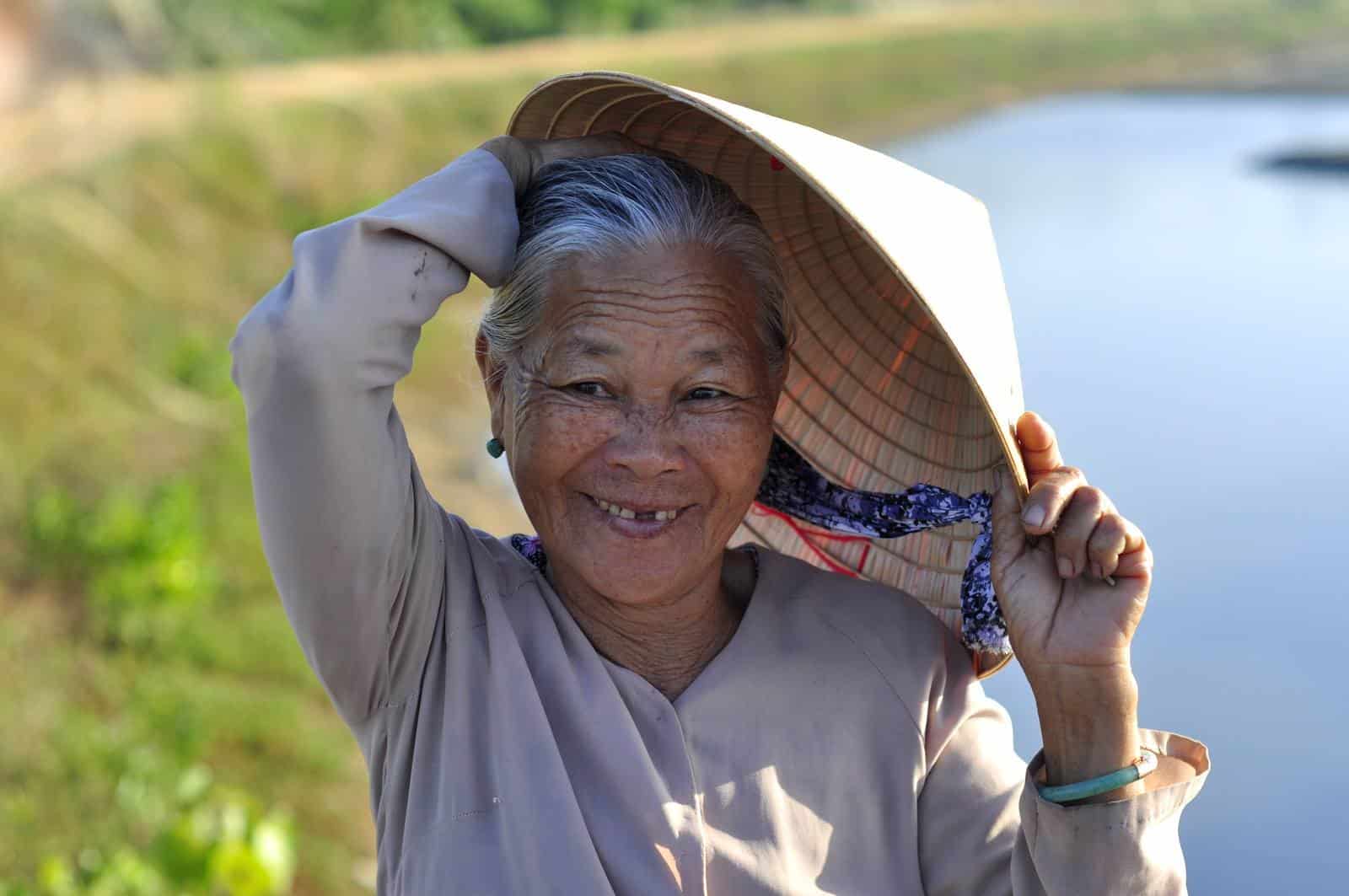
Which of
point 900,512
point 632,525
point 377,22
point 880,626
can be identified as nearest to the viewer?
point 632,525

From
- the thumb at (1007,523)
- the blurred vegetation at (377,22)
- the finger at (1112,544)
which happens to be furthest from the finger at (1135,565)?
the blurred vegetation at (377,22)

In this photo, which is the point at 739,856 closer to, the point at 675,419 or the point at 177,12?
the point at 675,419

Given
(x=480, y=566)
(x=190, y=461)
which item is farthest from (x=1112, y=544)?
(x=190, y=461)

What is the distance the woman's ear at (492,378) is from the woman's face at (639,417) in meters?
0.07

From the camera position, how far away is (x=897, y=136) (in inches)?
290

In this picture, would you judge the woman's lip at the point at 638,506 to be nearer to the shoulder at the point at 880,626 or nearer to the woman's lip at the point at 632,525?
the woman's lip at the point at 632,525

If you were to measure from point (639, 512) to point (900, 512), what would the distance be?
0.40m

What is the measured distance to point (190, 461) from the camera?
15.5ft

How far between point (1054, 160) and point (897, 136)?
148cm

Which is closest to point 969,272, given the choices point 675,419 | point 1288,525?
point 675,419

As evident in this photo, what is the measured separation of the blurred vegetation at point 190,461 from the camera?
10.9 ft

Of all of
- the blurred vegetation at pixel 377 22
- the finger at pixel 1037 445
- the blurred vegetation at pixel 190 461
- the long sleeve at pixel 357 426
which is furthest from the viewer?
the blurred vegetation at pixel 377 22

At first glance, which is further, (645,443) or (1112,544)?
(645,443)

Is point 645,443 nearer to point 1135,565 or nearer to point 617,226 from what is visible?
point 617,226
